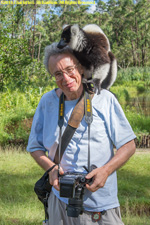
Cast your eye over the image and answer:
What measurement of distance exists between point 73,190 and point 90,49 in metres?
0.78

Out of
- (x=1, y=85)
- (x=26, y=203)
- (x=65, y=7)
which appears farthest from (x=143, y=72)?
(x=26, y=203)

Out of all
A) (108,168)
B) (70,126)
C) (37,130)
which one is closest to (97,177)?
(108,168)

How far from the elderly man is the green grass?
59.2 inches

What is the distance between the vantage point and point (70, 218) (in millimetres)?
1705

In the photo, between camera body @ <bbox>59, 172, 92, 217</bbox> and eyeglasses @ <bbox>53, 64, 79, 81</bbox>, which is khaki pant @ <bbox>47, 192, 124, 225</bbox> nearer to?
camera body @ <bbox>59, 172, 92, 217</bbox>

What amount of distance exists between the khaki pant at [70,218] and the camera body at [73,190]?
0.10m

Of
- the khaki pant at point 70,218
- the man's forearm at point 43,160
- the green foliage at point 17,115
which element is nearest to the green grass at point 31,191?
the green foliage at point 17,115

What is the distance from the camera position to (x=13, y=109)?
352 inches

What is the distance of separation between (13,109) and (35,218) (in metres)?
6.00

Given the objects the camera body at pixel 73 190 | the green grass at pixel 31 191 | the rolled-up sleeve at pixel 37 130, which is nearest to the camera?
the camera body at pixel 73 190

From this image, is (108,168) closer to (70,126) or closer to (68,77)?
(70,126)

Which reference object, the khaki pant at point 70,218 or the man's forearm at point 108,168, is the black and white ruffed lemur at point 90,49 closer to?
the man's forearm at point 108,168

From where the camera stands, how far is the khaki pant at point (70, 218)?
5.44 feet

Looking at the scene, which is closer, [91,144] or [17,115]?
[91,144]
